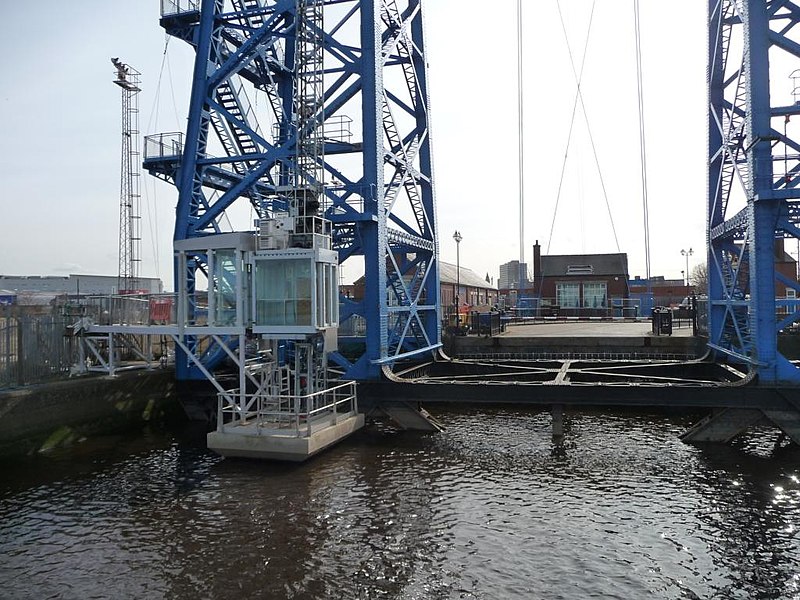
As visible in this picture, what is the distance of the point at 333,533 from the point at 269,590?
2.20m

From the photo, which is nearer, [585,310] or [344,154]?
[344,154]

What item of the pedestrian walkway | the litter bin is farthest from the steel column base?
the litter bin

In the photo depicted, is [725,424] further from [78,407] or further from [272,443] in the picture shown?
[78,407]

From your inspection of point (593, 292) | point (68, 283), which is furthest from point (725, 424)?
point (68, 283)

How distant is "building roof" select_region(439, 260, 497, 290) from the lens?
56.2 metres

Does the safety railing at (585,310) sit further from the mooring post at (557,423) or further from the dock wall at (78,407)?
the dock wall at (78,407)

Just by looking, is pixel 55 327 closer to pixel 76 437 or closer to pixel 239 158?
pixel 76 437

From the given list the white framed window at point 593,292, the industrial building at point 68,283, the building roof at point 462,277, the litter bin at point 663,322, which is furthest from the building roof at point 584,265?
the industrial building at point 68,283

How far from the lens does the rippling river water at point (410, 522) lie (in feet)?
30.3

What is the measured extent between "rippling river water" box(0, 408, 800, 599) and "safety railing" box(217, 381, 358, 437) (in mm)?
995

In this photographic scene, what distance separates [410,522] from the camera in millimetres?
11617

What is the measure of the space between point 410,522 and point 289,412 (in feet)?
19.3

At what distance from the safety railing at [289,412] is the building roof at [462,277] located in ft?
114

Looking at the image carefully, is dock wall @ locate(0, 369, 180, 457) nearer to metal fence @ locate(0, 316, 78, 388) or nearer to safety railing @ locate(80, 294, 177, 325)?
metal fence @ locate(0, 316, 78, 388)
